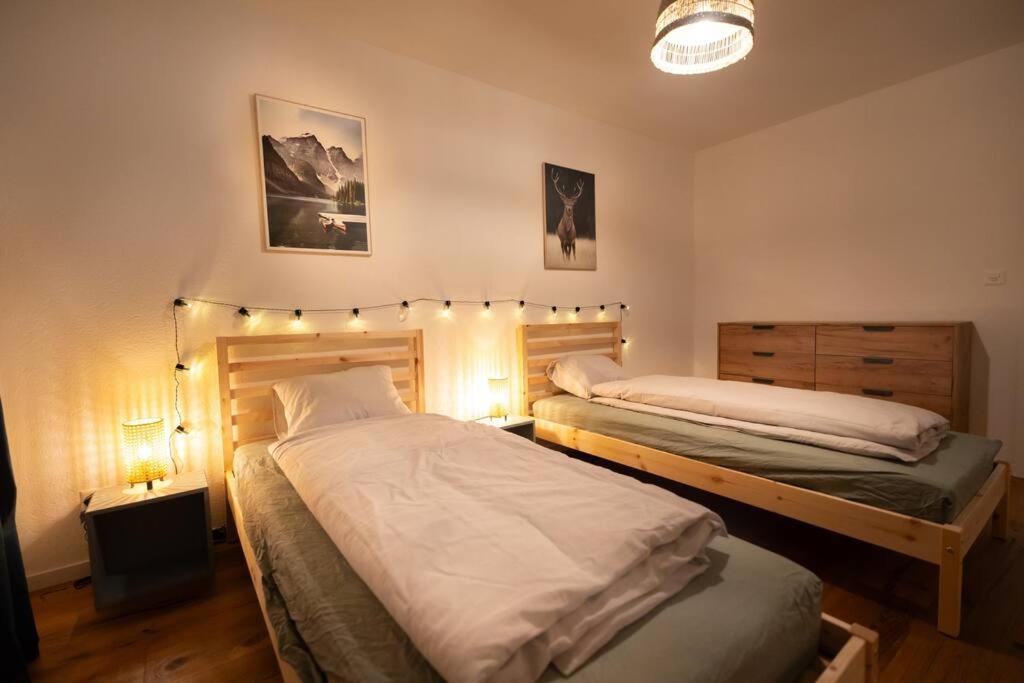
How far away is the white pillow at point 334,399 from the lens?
2.08m

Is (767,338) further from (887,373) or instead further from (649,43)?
(649,43)

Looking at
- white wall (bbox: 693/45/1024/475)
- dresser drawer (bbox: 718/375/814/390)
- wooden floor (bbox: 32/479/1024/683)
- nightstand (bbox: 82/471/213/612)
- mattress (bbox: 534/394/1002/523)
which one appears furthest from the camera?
dresser drawer (bbox: 718/375/814/390)

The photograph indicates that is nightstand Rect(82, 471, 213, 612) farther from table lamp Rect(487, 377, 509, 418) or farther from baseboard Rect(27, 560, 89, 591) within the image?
table lamp Rect(487, 377, 509, 418)

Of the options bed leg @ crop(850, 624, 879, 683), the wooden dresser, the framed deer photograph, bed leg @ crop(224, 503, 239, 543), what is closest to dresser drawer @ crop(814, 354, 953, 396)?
the wooden dresser

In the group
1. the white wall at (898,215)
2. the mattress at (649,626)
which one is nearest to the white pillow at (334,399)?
the mattress at (649,626)

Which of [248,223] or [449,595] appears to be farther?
[248,223]

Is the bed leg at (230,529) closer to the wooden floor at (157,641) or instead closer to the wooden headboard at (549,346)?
the wooden floor at (157,641)

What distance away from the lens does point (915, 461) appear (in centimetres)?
173

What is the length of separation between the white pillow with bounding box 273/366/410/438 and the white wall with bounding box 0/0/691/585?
34 centimetres

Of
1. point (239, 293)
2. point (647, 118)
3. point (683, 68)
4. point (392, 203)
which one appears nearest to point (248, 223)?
point (239, 293)

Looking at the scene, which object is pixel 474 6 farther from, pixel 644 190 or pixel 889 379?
pixel 889 379

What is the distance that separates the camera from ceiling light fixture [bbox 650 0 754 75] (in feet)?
4.75

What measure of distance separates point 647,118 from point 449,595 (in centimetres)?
377

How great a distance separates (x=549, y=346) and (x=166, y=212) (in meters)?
2.36
